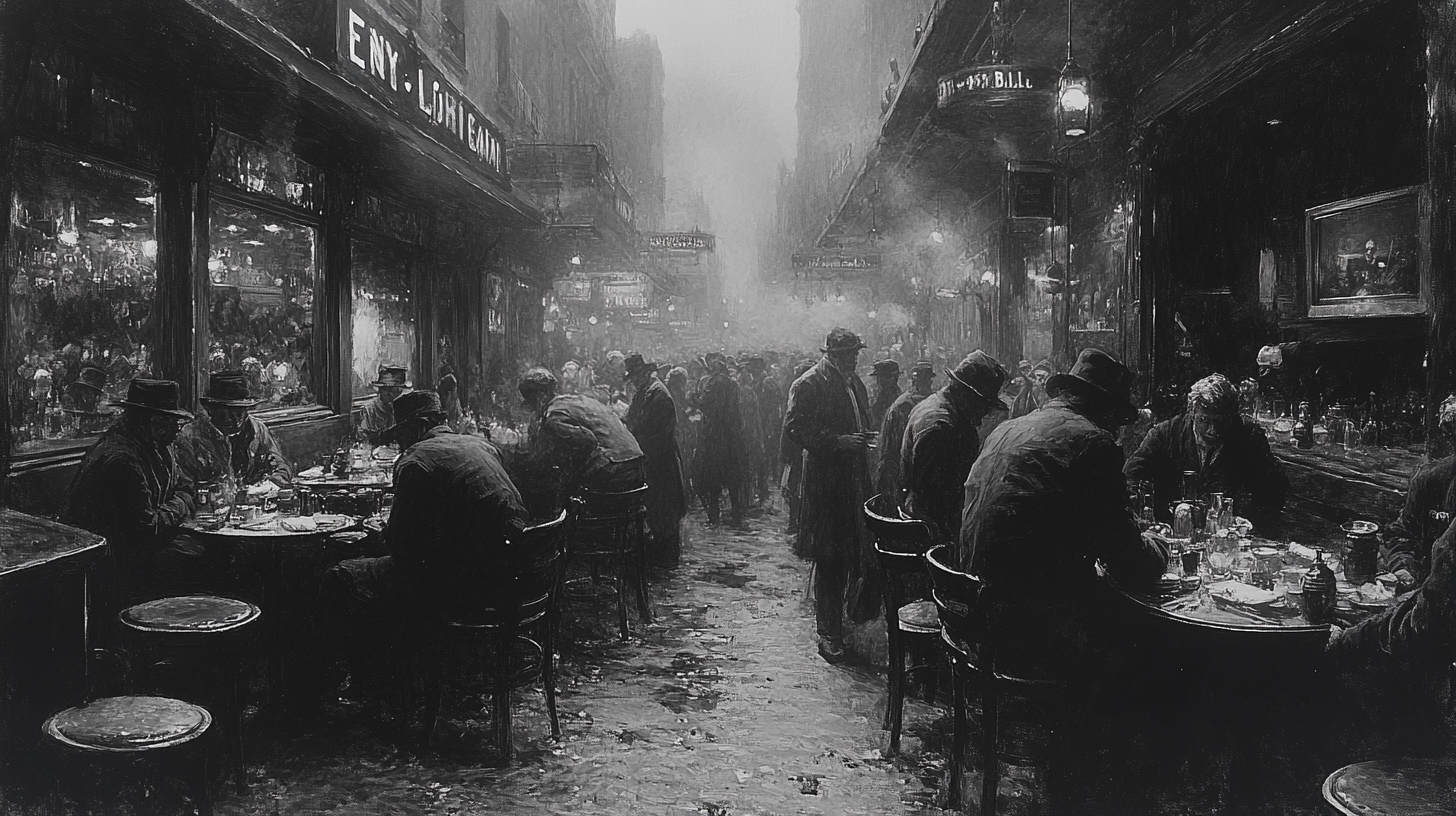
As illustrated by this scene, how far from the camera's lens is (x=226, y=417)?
7395 millimetres

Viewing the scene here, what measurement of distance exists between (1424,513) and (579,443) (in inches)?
211

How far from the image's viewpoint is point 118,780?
125 inches

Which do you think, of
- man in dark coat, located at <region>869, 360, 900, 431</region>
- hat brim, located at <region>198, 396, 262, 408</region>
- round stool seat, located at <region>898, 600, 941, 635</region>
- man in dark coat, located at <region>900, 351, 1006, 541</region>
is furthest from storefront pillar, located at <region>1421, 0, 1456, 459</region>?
hat brim, located at <region>198, 396, 262, 408</region>

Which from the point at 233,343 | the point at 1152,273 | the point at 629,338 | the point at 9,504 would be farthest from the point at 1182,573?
the point at 629,338

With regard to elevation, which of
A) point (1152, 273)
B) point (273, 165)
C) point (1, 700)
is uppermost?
point (273, 165)

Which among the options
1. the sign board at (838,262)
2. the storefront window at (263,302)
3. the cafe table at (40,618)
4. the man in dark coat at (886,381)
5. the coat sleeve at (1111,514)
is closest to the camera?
the cafe table at (40,618)

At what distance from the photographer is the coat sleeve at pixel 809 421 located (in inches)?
285

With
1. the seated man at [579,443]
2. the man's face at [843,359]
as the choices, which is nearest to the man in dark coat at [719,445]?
the seated man at [579,443]

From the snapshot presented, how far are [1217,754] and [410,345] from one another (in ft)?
37.3

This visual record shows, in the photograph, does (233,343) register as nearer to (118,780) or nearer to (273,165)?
(273,165)

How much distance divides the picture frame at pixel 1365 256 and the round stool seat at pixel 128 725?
7122 mm

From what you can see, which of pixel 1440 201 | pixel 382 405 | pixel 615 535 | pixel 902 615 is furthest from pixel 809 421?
pixel 382 405

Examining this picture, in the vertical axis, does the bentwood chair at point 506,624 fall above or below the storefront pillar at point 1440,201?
below

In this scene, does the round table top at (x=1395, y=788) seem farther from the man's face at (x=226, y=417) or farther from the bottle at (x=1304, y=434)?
the man's face at (x=226, y=417)
